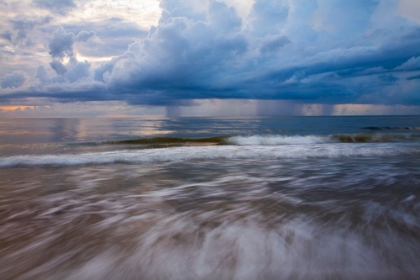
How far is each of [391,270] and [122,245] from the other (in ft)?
8.92

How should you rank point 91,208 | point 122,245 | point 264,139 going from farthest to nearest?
1. point 264,139
2. point 91,208
3. point 122,245

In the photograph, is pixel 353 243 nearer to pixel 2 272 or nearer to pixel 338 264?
pixel 338 264

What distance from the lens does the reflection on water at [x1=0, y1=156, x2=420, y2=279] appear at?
107 inches

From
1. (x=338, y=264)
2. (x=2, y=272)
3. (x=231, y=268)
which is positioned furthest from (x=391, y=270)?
(x=2, y=272)

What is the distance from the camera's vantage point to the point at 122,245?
3.22 m

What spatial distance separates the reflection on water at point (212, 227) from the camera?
107 inches

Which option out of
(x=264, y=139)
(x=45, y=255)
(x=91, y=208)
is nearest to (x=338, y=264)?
(x=45, y=255)

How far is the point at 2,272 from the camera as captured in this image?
8.83 ft

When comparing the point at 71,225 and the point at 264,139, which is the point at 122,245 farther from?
the point at 264,139

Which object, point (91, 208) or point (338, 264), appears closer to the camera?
point (338, 264)

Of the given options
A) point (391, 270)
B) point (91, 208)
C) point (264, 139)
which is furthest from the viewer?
point (264, 139)

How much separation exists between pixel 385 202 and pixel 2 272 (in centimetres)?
525

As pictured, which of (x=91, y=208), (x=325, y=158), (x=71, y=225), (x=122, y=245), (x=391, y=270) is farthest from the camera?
(x=325, y=158)

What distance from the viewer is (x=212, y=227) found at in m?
3.68
